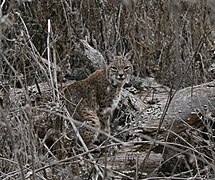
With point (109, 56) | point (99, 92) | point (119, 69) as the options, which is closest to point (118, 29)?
point (109, 56)

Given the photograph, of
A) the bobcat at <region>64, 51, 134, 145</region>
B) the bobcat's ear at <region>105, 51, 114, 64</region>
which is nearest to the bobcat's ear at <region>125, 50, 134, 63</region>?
the bobcat at <region>64, 51, 134, 145</region>

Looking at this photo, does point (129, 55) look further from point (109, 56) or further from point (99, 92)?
point (99, 92)

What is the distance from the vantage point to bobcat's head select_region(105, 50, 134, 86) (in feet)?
19.7

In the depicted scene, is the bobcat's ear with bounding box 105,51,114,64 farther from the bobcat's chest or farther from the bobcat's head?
the bobcat's chest

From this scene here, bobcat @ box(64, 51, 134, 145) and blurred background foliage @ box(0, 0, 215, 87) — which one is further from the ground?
blurred background foliage @ box(0, 0, 215, 87)

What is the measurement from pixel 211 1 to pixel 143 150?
6.99 ft

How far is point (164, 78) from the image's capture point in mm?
6086

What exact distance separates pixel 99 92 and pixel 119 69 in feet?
1.12

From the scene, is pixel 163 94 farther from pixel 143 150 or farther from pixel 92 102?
pixel 143 150

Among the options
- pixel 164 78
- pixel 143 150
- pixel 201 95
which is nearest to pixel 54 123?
pixel 143 150

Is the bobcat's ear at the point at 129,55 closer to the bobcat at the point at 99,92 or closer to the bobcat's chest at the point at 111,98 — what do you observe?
the bobcat at the point at 99,92

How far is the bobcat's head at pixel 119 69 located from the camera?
19.7 ft

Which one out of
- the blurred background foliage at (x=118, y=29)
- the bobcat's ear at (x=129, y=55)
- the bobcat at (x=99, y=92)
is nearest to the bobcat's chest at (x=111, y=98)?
the bobcat at (x=99, y=92)

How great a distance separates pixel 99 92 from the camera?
5902mm
